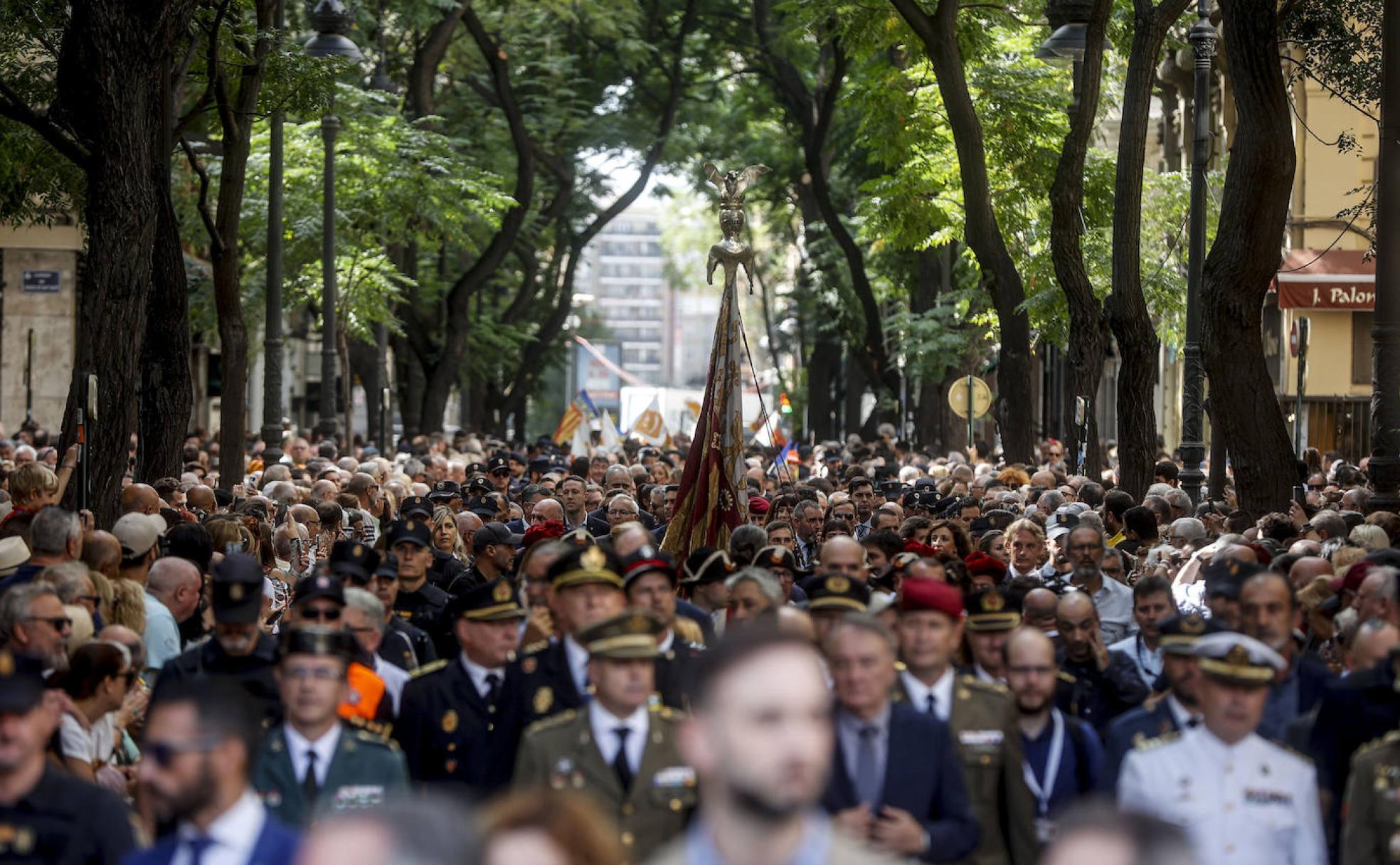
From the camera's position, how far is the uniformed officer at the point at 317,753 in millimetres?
7102

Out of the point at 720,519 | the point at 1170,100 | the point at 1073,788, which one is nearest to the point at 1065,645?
the point at 1073,788

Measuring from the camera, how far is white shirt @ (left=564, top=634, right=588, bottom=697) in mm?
8219

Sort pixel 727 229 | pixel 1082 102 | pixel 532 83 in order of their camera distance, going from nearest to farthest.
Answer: pixel 727 229, pixel 1082 102, pixel 532 83

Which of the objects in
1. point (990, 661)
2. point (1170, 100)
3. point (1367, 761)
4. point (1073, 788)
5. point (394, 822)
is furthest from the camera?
point (1170, 100)

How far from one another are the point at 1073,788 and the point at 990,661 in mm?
1068

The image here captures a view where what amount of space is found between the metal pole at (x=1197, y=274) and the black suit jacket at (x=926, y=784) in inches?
574

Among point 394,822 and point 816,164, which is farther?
point 816,164

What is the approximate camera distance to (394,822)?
11.8 feet

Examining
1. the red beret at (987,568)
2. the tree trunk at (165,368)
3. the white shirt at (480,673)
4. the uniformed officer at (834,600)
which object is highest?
the tree trunk at (165,368)

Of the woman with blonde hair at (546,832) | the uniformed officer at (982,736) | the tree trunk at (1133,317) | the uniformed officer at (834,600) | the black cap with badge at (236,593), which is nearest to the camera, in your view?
the woman with blonde hair at (546,832)

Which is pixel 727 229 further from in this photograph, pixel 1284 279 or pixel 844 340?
pixel 844 340

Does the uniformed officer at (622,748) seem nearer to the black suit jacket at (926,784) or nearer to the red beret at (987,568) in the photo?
the black suit jacket at (926,784)

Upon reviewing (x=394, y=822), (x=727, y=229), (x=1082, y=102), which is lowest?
(x=394, y=822)

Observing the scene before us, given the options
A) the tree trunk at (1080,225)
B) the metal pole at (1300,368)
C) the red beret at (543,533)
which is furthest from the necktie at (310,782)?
the tree trunk at (1080,225)
